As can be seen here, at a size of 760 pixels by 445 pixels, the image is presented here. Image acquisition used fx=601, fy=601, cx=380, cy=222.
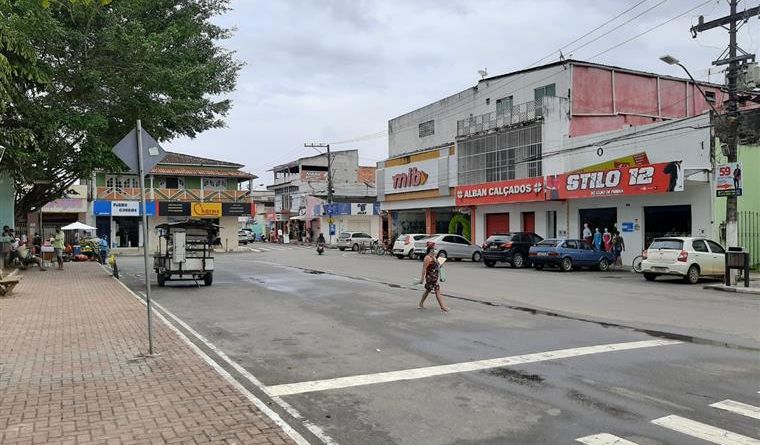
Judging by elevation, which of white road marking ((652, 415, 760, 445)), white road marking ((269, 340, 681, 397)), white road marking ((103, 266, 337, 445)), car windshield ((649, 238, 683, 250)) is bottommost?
white road marking ((652, 415, 760, 445))

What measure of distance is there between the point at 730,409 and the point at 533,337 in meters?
4.00

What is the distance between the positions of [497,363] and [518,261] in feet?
69.6

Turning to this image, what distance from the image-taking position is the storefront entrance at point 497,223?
36981 millimetres

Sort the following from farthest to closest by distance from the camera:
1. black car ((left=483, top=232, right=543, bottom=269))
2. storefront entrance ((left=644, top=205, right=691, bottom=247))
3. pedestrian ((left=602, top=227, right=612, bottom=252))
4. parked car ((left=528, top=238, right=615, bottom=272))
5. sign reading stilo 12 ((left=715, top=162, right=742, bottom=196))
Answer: pedestrian ((left=602, top=227, right=612, bottom=252)), black car ((left=483, top=232, right=543, bottom=269)), storefront entrance ((left=644, top=205, right=691, bottom=247)), parked car ((left=528, top=238, right=615, bottom=272)), sign reading stilo 12 ((left=715, top=162, right=742, bottom=196))

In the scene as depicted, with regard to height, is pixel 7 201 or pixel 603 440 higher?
pixel 7 201

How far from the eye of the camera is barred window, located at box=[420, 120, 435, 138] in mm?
44625

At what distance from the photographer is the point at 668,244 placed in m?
20.6

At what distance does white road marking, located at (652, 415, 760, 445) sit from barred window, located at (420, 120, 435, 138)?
40.0 metres

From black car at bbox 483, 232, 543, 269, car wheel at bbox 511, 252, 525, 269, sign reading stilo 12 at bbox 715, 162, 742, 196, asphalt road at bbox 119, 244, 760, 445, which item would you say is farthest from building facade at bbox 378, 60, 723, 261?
asphalt road at bbox 119, 244, 760, 445

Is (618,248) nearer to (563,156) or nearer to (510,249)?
(510,249)

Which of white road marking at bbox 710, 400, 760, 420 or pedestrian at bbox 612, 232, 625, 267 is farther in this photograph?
pedestrian at bbox 612, 232, 625, 267

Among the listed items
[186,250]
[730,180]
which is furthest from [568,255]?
[186,250]

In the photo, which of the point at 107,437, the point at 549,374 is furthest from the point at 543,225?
the point at 107,437

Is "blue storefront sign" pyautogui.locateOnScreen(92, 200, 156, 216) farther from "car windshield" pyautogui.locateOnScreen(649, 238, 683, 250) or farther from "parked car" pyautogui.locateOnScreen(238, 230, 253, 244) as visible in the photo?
"car windshield" pyautogui.locateOnScreen(649, 238, 683, 250)
